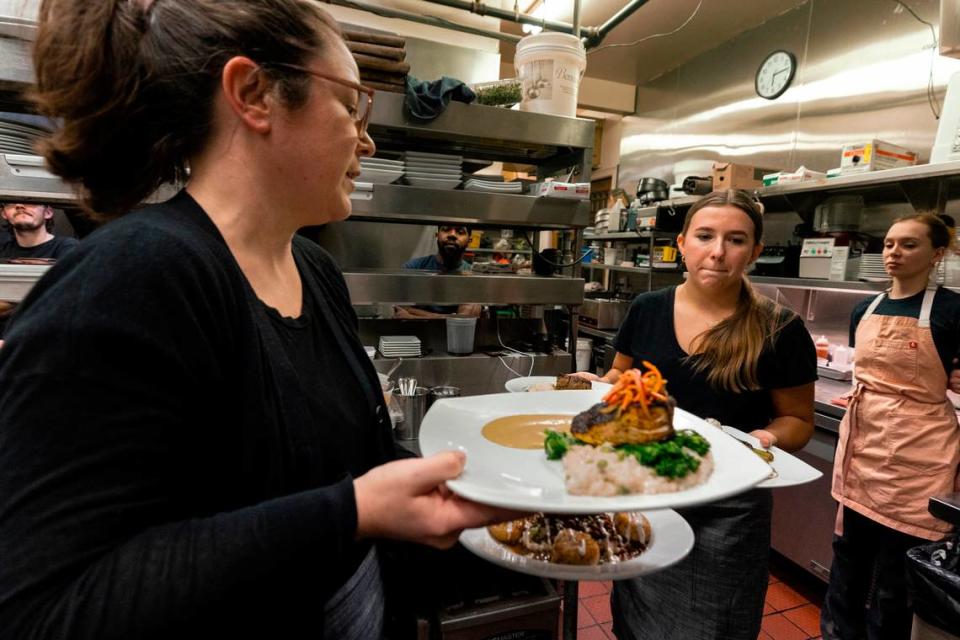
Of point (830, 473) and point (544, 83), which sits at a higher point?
point (544, 83)

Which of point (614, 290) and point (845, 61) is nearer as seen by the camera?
point (845, 61)

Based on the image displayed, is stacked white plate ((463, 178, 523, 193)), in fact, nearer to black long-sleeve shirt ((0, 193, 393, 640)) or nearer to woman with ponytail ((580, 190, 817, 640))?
woman with ponytail ((580, 190, 817, 640))

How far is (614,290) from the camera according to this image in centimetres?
646

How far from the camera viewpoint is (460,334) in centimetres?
278

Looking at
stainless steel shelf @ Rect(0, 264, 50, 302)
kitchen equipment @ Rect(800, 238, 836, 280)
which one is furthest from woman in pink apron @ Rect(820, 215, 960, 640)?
stainless steel shelf @ Rect(0, 264, 50, 302)

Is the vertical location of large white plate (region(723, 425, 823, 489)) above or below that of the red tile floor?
above

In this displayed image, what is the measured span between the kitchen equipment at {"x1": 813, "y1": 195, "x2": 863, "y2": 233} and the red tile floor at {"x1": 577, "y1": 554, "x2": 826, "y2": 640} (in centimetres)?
234

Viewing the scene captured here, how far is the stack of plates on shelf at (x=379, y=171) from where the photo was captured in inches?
94.0

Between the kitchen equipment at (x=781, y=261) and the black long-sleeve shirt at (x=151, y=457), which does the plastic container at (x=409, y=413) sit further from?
the kitchen equipment at (x=781, y=261)

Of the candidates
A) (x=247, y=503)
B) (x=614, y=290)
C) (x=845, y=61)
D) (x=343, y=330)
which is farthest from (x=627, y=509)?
(x=614, y=290)

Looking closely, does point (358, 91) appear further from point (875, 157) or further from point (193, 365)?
point (875, 157)

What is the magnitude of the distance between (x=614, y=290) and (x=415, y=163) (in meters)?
4.51

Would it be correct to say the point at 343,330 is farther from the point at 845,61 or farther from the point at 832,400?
the point at 845,61

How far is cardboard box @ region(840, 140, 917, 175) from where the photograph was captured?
120 inches
